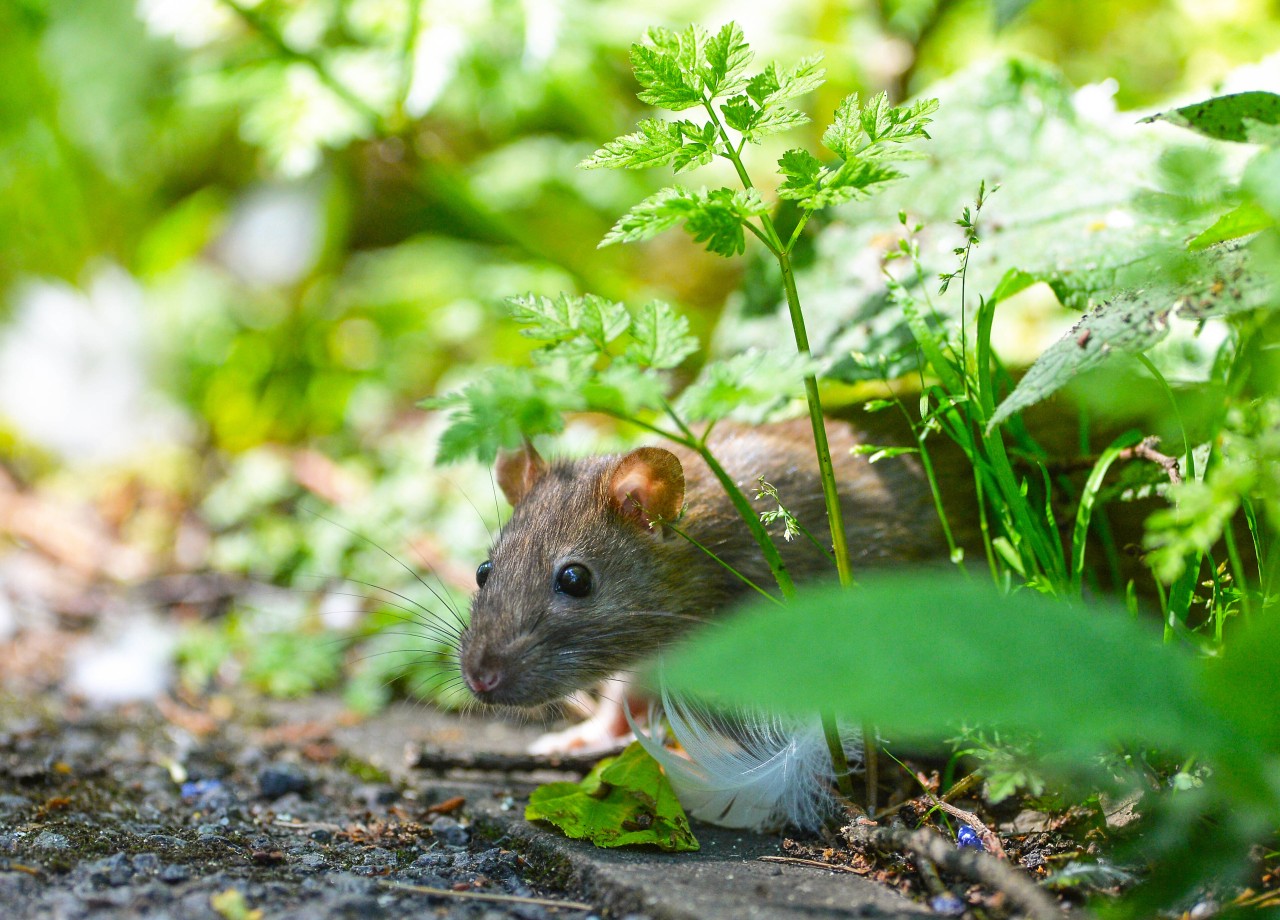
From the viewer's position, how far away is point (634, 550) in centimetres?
294

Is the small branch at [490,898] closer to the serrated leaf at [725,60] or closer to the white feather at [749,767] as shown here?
the white feather at [749,767]

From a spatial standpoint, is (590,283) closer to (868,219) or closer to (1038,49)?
(868,219)

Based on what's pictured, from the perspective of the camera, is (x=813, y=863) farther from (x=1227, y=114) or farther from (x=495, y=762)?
(x=1227, y=114)

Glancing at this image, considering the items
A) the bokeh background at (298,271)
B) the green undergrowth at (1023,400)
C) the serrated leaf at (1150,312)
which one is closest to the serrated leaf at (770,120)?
the green undergrowth at (1023,400)

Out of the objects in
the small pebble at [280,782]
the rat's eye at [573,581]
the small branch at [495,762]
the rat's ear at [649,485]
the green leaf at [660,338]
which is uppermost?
the green leaf at [660,338]

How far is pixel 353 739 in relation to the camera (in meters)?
3.46

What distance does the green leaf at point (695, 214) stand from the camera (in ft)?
6.34

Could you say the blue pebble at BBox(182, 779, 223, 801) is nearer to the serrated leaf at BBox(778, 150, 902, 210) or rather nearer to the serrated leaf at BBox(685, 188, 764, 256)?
the serrated leaf at BBox(685, 188, 764, 256)

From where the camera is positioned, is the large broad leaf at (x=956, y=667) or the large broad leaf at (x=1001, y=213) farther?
the large broad leaf at (x=1001, y=213)

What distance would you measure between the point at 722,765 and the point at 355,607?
7.65ft

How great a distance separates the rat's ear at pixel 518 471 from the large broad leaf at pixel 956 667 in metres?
1.83

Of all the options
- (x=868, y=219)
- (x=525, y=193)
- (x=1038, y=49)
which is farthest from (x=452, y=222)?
(x=868, y=219)

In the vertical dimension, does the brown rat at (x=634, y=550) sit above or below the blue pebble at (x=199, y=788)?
above

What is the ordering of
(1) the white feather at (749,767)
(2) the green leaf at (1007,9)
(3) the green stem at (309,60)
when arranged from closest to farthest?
(1) the white feather at (749,767) → (2) the green leaf at (1007,9) → (3) the green stem at (309,60)
